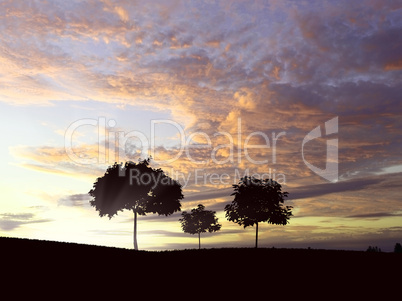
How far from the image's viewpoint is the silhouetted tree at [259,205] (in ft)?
191

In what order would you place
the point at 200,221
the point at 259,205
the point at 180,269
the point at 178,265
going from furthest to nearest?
the point at 200,221 < the point at 259,205 < the point at 178,265 < the point at 180,269

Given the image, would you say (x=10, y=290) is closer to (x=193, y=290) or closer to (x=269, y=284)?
(x=193, y=290)

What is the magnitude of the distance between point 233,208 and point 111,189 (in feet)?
61.9

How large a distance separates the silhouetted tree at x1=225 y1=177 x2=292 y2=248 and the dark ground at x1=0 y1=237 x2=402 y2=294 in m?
21.9

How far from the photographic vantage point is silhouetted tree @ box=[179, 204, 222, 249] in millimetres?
97312

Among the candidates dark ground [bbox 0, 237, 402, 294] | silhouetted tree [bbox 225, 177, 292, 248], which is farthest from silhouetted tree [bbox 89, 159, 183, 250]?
dark ground [bbox 0, 237, 402, 294]

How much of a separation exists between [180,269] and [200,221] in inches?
2776

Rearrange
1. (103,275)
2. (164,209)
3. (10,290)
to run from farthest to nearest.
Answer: (164,209) < (103,275) < (10,290)

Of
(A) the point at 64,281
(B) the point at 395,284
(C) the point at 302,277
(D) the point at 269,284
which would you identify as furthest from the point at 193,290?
(B) the point at 395,284

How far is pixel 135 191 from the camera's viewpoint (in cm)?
6272

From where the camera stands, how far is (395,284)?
2805cm

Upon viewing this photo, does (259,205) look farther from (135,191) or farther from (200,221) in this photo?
(200,221)

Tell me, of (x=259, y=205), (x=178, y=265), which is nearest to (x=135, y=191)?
(x=259, y=205)

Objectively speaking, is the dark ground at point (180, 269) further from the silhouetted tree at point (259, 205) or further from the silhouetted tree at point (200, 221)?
the silhouetted tree at point (200, 221)
